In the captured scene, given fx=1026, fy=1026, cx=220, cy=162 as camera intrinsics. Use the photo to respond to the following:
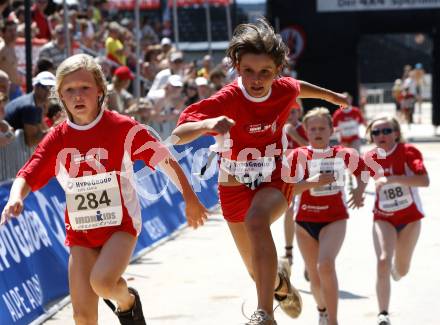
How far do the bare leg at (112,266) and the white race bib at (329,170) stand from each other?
7.79 feet

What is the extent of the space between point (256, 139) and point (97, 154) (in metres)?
1.12

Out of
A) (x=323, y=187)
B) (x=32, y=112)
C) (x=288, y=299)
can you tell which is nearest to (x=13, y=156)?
(x=32, y=112)

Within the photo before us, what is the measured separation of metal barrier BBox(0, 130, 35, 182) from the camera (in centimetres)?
921

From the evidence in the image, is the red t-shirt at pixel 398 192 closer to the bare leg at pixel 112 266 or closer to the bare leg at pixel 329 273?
the bare leg at pixel 329 273

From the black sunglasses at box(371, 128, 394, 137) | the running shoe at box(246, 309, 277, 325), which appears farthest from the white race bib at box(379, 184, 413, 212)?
the running shoe at box(246, 309, 277, 325)

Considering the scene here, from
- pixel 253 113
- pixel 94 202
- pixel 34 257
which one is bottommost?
pixel 34 257

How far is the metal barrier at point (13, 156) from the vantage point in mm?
9211

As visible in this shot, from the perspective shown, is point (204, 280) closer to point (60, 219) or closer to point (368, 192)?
point (60, 219)

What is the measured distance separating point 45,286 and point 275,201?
2969 millimetres

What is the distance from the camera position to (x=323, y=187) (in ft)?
27.9

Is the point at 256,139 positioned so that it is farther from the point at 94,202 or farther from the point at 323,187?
the point at 323,187

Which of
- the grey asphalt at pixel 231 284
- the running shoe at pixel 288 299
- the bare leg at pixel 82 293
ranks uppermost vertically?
the bare leg at pixel 82 293

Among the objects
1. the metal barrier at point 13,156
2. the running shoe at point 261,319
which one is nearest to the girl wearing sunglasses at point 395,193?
the running shoe at point 261,319

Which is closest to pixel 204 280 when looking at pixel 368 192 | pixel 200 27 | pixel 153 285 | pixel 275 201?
pixel 153 285
